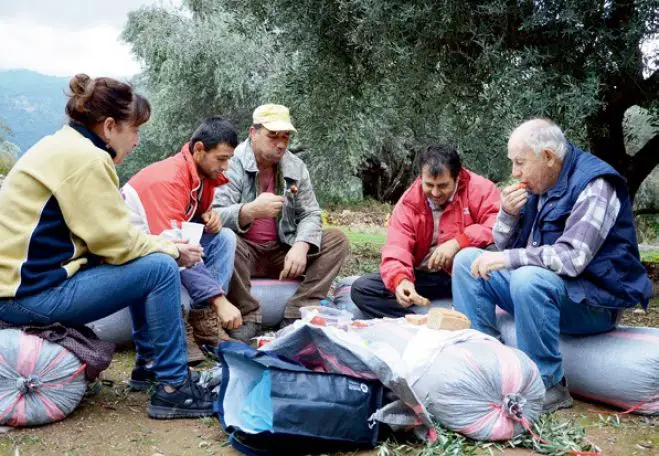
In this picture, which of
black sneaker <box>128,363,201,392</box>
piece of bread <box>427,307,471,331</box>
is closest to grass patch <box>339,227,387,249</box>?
black sneaker <box>128,363,201,392</box>

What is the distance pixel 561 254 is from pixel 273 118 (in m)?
2.50

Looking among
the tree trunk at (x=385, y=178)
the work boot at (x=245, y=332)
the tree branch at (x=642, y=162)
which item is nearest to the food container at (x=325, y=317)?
the work boot at (x=245, y=332)

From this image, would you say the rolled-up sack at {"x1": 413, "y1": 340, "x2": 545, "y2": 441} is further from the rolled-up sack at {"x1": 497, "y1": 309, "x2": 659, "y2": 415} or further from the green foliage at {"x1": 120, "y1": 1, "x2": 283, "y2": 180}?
the green foliage at {"x1": 120, "y1": 1, "x2": 283, "y2": 180}

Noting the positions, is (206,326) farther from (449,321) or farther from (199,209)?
(449,321)

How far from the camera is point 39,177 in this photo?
329 cm

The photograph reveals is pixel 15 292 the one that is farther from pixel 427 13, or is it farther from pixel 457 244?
pixel 427 13

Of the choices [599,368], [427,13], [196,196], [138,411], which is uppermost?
[427,13]

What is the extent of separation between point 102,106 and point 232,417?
1595mm

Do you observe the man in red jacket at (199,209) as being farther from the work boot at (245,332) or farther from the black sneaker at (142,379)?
the black sneaker at (142,379)

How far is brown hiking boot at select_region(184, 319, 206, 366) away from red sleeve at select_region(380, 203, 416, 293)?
1.28 metres

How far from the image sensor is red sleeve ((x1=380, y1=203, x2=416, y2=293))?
15.3 ft

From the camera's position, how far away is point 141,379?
4082mm

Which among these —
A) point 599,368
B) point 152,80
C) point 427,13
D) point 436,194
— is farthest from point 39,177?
point 152,80

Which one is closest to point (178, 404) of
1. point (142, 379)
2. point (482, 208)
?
point (142, 379)
